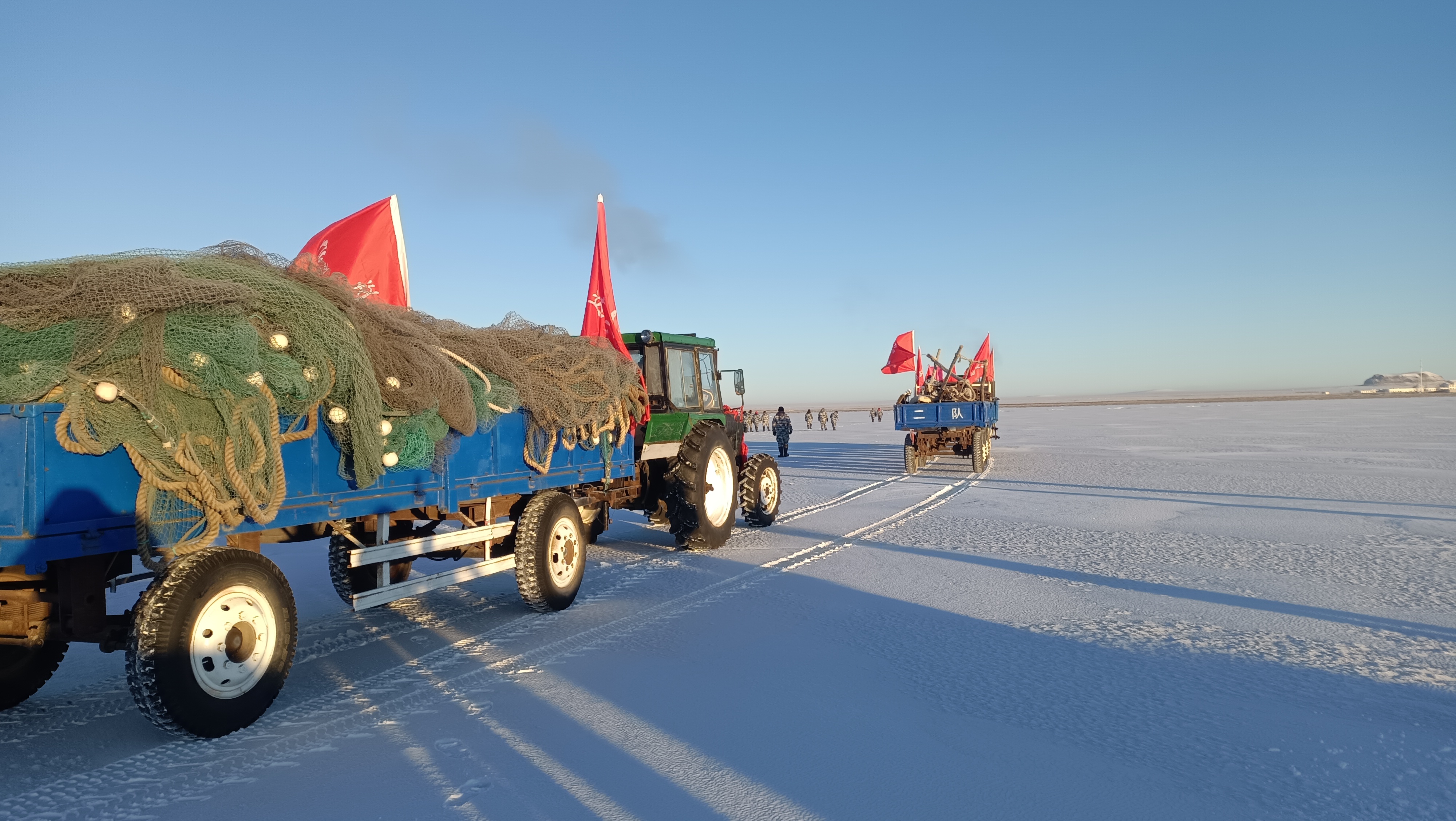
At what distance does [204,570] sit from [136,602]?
302 mm

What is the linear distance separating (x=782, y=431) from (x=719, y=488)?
17.4m

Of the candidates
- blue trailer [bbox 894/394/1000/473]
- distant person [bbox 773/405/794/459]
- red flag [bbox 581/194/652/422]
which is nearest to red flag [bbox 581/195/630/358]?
red flag [bbox 581/194/652/422]

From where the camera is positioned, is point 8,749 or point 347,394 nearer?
point 8,749

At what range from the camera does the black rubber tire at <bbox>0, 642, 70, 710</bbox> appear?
450cm

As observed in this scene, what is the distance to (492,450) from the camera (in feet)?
21.0

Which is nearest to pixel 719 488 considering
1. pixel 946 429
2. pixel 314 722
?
pixel 314 722

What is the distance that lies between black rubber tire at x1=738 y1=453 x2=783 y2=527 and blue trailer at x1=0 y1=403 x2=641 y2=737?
17.3ft

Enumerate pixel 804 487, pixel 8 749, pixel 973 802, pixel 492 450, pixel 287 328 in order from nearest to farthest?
pixel 973 802, pixel 8 749, pixel 287 328, pixel 492 450, pixel 804 487

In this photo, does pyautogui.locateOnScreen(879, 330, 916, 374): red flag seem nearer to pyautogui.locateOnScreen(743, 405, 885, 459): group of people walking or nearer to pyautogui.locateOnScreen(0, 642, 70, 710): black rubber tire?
pyautogui.locateOnScreen(743, 405, 885, 459): group of people walking

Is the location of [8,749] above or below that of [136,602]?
below

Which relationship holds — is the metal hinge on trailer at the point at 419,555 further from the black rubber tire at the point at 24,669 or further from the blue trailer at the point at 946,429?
the blue trailer at the point at 946,429

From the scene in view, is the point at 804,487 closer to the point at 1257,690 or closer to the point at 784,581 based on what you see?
the point at 784,581

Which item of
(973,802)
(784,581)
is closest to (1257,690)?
(973,802)

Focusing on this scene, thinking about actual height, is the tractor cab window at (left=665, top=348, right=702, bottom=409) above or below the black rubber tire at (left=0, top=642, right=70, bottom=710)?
above
